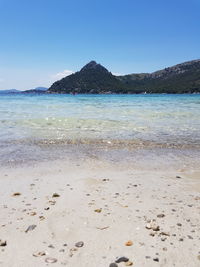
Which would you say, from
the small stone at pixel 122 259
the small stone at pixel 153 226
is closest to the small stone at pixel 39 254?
the small stone at pixel 122 259

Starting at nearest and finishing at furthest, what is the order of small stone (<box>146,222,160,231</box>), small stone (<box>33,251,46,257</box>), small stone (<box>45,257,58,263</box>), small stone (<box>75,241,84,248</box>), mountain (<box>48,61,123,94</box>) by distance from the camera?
small stone (<box>45,257,58,263</box>) < small stone (<box>33,251,46,257</box>) < small stone (<box>75,241,84,248</box>) < small stone (<box>146,222,160,231</box>) < mountain (<box>48,61,123,94</box>)

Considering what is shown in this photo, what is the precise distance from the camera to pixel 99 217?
14.6 ft

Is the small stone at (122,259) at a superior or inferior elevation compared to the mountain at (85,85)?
inferior

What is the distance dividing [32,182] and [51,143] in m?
4.73

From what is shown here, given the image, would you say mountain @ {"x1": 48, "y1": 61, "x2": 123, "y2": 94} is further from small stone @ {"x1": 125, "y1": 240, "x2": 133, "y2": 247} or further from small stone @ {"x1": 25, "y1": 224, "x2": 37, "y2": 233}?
small stone @ {"x1": 125, "y1": 240, "x2": 133, "y2": 247}

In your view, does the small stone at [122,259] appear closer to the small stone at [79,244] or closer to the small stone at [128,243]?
the small stone at [128,243]

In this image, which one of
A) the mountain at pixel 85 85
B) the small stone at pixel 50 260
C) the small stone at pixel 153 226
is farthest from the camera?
the mountain at pixel 85 85

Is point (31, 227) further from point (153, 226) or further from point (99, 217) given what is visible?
point (153, 226)

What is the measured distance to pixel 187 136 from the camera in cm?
1231

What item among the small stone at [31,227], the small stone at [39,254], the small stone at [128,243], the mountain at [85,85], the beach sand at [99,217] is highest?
the mountain at [85,85]

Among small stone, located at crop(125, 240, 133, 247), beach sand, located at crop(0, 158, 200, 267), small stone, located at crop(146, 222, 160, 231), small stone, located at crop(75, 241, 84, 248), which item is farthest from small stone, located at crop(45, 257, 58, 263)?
small stone, located at crop(146, 222, 160, 231)

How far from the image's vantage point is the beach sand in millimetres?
3374

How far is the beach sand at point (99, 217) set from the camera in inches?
133

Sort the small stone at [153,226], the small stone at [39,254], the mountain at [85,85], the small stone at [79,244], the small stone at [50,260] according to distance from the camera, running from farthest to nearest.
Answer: the mountain at [85,85] < the small stone at [153,226] < the small stone at [79,244] < the small stone at [39,254] < the small stone at [50,260]
